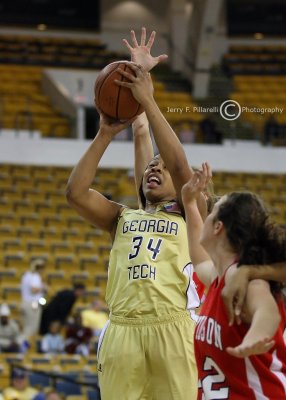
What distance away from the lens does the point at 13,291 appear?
1605 cm

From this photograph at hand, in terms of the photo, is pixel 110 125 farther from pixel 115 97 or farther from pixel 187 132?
pixel 187 132

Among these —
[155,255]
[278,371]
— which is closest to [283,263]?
[278,371]

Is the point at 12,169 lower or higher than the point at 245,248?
lower

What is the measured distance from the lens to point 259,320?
334cm

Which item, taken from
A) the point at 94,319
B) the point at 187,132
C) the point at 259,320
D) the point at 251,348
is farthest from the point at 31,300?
the point at 251,348

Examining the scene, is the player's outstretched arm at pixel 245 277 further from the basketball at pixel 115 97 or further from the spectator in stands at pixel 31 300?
the spectator in stands at pixel 31 300

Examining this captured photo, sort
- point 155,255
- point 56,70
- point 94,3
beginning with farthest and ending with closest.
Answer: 1. point 94,3
2. point 56,70
3. point 155,255

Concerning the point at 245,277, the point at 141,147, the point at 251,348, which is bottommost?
the point at 251,348

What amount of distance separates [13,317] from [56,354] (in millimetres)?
2334

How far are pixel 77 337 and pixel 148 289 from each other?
28.8 ft

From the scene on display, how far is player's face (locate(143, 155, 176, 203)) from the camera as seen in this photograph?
483 centimetres

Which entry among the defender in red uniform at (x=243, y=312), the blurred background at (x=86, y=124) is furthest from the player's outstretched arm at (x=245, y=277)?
the blurred background at (x=86, y=124)

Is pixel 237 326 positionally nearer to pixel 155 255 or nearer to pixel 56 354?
pixel 155 255

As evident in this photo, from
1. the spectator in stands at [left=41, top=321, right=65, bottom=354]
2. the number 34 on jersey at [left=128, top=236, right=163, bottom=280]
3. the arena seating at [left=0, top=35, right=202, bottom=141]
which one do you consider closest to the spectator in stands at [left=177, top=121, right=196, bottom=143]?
the arena seating at [left=0, top=35, right=202, bottom=141]
